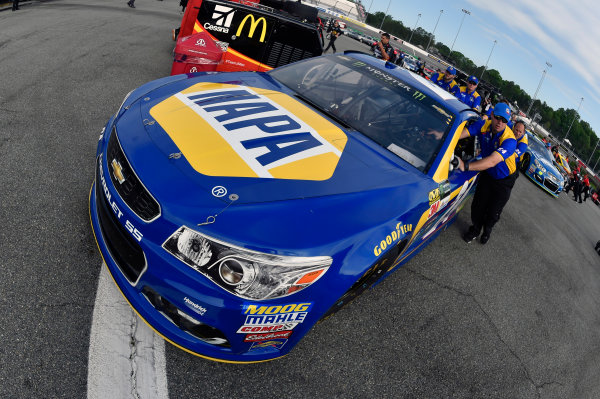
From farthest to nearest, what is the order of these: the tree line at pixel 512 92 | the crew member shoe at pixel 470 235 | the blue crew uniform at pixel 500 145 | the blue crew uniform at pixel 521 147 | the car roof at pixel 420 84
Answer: the tree line at pixel 512 92 < the crew member shoe at pixel 470 235 < the blue crew uniform at pixel 521 147 < the blue crew uniform at pixel 500 145 < the car roof at pixel 420 84

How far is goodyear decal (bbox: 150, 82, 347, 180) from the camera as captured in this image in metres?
2.12

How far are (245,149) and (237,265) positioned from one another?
784 mm

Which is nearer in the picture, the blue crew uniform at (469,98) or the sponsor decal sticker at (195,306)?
the sponsor decal sticker at (195,306)

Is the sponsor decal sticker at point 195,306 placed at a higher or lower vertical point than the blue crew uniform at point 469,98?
lower

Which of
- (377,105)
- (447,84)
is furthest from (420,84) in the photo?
(447,84)

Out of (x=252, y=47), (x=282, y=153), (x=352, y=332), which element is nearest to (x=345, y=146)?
(x=282, y=153)

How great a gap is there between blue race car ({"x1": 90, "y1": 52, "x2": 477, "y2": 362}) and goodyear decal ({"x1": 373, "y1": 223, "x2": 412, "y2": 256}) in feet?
0.03

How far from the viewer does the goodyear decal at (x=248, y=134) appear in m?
2.12

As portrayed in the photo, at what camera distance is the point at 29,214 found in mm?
2730

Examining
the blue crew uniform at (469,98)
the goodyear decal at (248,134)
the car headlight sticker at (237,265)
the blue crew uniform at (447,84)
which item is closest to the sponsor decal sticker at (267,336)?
the car headlight sticker at (237,265)

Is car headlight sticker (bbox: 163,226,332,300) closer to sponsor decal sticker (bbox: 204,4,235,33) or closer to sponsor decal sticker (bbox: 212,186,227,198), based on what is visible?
sponsor decal sticker (bbox: 212,186,227,198)

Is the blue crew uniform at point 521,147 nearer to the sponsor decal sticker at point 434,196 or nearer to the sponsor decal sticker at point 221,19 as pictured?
the sponsor decal sticker at point 434,196

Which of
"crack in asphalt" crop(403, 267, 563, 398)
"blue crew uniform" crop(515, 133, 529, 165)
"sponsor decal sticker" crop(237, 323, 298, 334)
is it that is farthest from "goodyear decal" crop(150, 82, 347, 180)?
"blue crew uniform" crop(515, 133, 529, 165)

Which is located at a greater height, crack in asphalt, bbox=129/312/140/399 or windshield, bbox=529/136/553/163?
windshield, bbox=529/136/553/163
